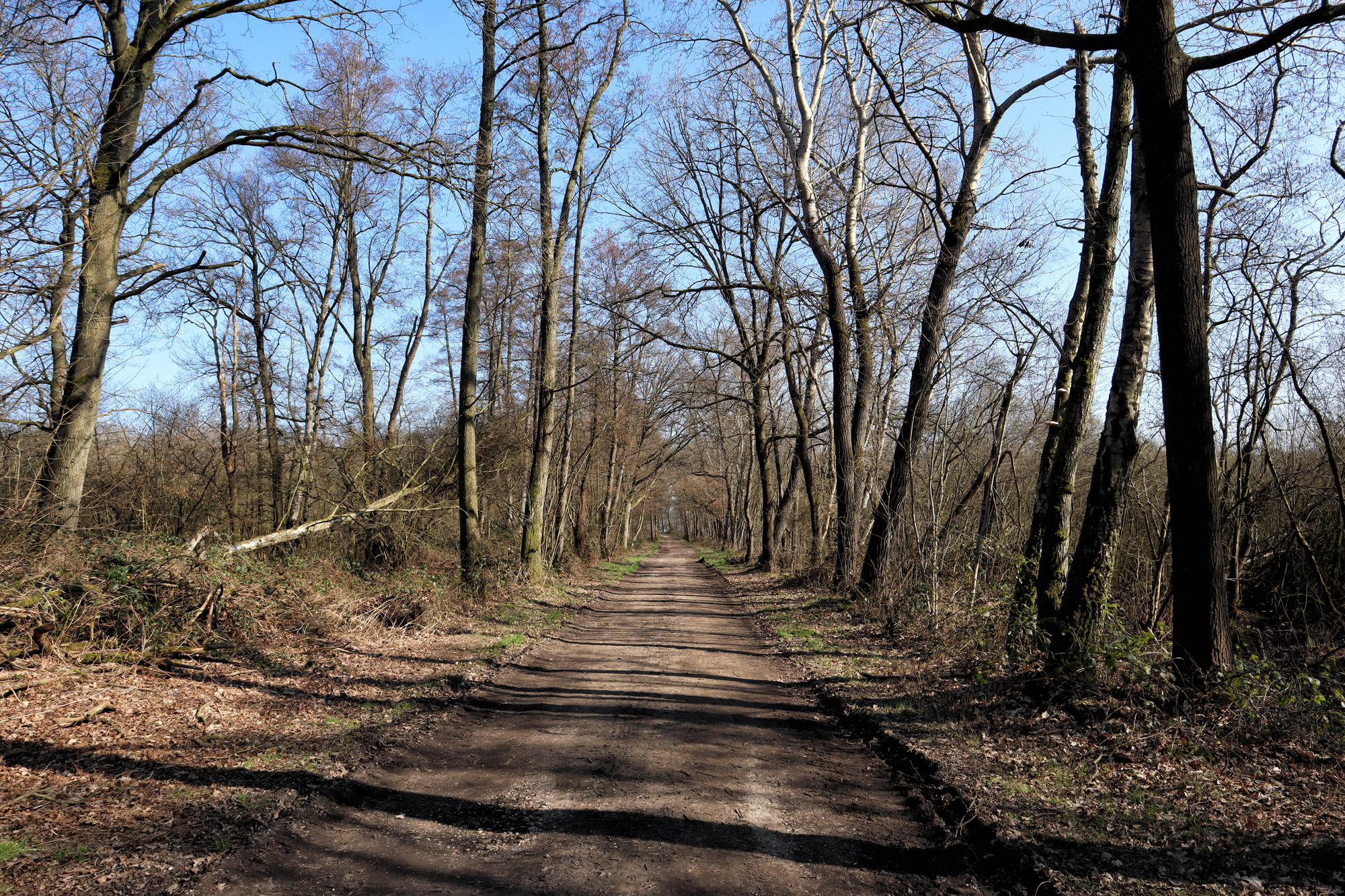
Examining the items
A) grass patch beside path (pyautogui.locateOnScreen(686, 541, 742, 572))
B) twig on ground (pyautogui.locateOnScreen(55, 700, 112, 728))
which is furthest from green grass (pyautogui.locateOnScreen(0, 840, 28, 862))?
grass patch beside path (pyautogui.locateOnScreen(686, 541, 742, 572))

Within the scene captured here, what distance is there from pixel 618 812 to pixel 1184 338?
5.57 metres

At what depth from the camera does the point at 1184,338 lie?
5.65 metres

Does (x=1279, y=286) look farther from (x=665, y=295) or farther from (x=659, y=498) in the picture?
(x=659, y=498)

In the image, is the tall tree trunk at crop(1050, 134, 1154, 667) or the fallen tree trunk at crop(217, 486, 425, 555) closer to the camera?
the tall tree trunk at crop(1050, 134, 1154, 667)

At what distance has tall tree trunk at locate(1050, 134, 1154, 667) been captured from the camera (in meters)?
6.65

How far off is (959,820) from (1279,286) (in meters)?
10.6

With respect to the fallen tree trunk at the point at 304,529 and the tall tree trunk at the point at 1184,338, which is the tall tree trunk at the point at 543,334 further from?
the tall tree trunk at the point at 1184,338

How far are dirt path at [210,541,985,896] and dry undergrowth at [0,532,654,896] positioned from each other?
0.45m

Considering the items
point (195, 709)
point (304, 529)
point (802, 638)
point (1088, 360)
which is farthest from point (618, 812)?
point (304, 529)

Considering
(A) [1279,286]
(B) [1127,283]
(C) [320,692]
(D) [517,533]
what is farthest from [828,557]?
(C) [320,692]

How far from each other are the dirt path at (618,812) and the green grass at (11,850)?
37.0 inches

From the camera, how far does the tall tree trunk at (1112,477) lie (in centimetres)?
665

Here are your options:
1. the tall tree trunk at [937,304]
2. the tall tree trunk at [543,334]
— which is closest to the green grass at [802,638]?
the tall tree trunk at [937,304]

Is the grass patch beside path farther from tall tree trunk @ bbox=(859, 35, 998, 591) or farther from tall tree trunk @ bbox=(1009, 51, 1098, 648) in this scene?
tall tree trunk @ bbox=(1009, 51, 1098, 648)
